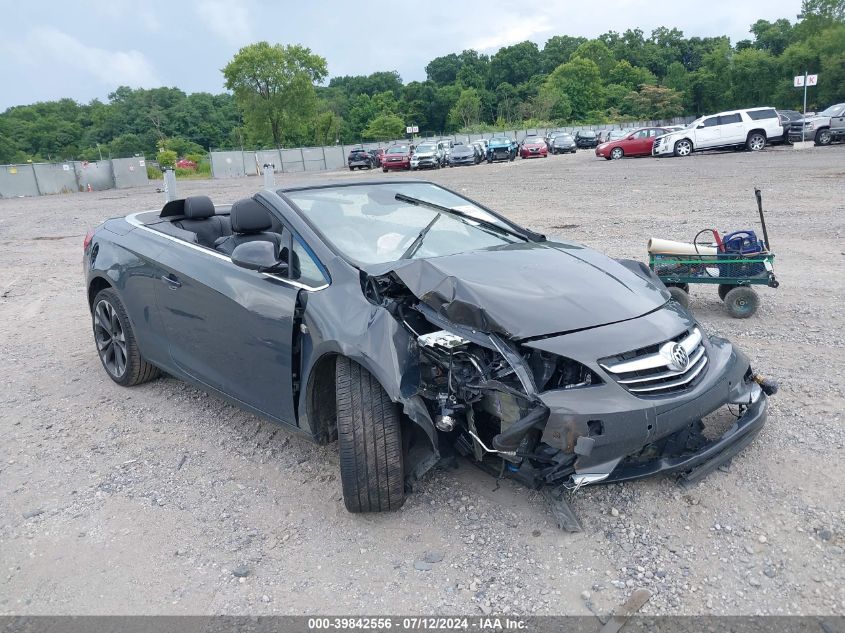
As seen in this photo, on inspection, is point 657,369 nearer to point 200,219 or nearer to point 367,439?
point 367,439

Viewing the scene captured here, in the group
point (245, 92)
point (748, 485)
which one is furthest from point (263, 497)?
point (245, 92)

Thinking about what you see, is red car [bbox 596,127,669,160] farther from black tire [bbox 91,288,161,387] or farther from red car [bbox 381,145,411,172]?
black tire [bbox 91,288,161,387]

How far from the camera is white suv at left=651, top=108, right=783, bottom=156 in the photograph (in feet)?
92.4

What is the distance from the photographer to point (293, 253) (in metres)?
3.66

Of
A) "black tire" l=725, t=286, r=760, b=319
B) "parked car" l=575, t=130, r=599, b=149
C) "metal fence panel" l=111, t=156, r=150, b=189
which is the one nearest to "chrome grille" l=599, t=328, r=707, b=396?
"black tire" l=725, t=286, r=760, b=319

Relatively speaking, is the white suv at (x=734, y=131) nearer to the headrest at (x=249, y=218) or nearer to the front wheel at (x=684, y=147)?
the front wheel at (x=684, y=147)

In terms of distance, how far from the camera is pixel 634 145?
3238cm

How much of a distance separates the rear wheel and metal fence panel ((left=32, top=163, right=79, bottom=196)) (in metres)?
39.3

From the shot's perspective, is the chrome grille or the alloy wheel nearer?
the chrome grille

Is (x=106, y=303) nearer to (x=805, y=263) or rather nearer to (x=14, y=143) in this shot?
(x=805, y=263)

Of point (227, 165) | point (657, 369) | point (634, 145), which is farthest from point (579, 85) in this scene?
point (657, 369)

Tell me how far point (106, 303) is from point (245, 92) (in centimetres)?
7154

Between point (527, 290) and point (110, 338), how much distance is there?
3548 millimetres

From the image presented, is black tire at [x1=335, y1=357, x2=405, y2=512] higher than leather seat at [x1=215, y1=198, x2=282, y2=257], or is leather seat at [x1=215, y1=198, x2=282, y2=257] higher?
leather seat at [x1=215, y1=198, x2=282, y2=257]
